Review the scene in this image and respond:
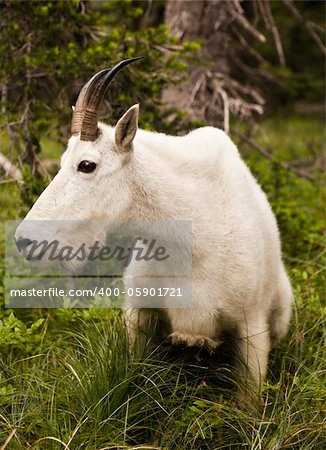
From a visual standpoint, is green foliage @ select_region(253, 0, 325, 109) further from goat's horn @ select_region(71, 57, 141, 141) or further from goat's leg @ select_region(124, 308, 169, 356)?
goat's horn @ select_region(71, 57, 141, 141)

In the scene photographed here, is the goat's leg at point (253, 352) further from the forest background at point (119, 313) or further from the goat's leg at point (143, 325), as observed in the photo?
the goat's leg at point (143, 325)

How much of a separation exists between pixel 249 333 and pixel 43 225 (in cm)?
143

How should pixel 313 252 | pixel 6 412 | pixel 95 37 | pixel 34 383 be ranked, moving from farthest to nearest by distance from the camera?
pixel 313 252 → pixel 95 37 → pixel 34 383 → pixel 6 412

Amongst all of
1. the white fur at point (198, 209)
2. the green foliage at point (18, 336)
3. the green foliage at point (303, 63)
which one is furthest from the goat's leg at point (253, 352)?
the green foliage at point (303, 63)

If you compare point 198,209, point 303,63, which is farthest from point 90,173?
point 303,63

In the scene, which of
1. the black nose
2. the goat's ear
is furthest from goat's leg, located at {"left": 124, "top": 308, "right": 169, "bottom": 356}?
the goat's ear

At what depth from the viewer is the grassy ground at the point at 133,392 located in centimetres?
354

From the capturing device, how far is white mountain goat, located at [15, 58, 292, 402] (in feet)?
12.7

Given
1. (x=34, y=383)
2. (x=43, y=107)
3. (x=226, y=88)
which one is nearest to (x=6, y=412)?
(x=34, y=383)

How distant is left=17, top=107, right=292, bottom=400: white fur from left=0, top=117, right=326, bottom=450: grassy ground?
0.23m

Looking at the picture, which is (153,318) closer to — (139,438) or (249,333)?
(249,333)

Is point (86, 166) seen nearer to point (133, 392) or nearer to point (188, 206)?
point (188, 206)

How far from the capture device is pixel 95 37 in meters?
5.71

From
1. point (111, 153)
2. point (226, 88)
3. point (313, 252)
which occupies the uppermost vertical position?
point (111, 153)
